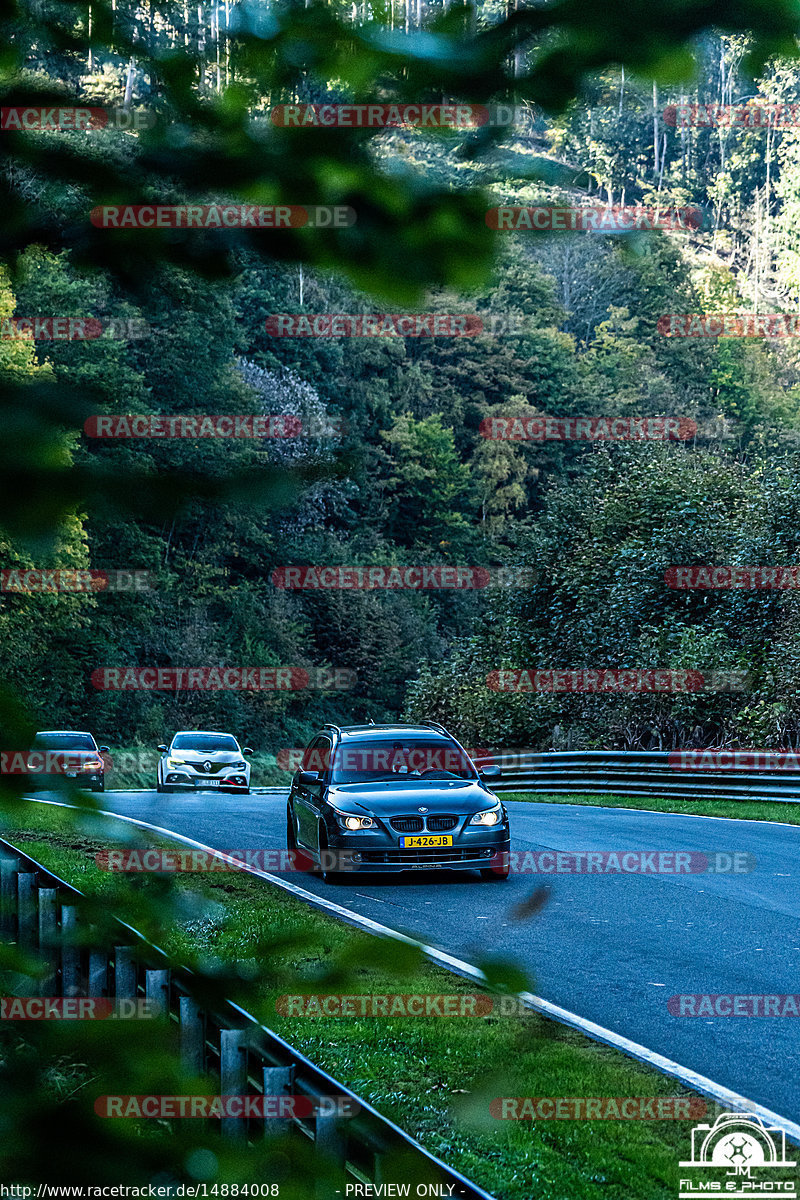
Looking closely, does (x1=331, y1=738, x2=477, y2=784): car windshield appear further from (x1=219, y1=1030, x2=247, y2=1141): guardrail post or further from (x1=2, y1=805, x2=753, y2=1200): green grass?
(x1=219, y1=1030, x2=247, y2=1141): guardrail post

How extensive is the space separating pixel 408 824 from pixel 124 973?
11562 millimetres

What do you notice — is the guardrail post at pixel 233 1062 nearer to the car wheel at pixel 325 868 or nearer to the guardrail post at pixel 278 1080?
the guardrail post at pixel 278 1080

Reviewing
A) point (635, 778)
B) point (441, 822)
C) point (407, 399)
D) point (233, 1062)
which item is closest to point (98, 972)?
point (233, 1062)

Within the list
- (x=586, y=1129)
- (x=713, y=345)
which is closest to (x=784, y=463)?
(x=586, y=1129)

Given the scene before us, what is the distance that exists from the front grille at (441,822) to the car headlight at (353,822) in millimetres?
549

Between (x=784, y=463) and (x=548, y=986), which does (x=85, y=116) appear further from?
(x=784, y=463)

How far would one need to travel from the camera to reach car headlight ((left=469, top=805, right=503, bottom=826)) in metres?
13.8

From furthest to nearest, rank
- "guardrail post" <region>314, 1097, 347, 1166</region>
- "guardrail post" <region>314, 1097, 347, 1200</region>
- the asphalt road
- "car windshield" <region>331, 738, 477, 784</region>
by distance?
"car windshield" <region>331, 738, 477, 784</region> < the asphalt road < "guardrail post" <region>314, 1097, 347, 1166</region> < "guardrail post" <region>314, 1097, 347, 1200</region>

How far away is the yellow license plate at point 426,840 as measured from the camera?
13.6m

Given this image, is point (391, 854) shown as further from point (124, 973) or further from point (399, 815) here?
point (124, 973)

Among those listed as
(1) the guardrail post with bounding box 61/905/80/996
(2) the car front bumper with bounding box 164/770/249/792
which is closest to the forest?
(1) the guardrail post with bounding box 61/905/80/996

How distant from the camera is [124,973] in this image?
221 cm

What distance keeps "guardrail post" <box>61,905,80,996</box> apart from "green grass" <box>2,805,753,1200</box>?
54 millimetres

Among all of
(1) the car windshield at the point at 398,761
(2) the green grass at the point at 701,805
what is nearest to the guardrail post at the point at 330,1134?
(1) the car windshield at the point at 398,761
